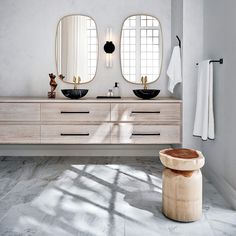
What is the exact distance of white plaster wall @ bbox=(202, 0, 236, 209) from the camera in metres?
2.52

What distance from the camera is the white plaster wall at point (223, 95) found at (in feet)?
8.25

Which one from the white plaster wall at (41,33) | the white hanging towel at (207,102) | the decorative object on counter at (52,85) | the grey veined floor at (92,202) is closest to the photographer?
the grey veined floor at (92,202)

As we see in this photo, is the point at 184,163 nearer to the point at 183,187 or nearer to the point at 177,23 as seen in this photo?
the point at 183,187

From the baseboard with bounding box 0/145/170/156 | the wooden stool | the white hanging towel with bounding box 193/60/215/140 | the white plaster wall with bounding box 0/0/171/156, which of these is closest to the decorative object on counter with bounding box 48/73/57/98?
the white plaster wall with bounding box 0/0/171/156

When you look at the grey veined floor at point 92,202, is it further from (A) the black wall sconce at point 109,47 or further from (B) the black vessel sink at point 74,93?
(A) the black wall sconce at point 109,47

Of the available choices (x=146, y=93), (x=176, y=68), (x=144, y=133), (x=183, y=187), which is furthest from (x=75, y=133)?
(x=183, y=187)

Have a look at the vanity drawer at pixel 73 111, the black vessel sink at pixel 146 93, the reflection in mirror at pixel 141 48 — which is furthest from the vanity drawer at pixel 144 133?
the reflection in mirror at pixel 141 48

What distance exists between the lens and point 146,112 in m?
3.54

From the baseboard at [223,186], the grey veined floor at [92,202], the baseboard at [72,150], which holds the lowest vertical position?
the grey veined floor at [92,202]

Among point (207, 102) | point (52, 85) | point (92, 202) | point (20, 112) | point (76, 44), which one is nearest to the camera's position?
point (92, 202)

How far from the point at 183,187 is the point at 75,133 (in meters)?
1.75

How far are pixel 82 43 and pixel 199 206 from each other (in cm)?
265

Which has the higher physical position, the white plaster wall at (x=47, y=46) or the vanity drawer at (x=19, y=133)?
the white plaster wall at (x=47, y=46)

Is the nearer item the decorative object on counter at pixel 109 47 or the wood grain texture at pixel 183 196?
the wood grain texture at pixel 183 196
